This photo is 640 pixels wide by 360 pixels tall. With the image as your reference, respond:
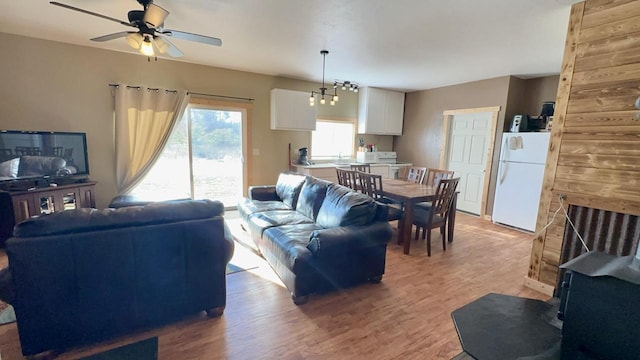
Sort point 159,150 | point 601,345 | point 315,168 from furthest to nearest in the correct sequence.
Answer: point 315,168 < point 159,150 < point 601,345

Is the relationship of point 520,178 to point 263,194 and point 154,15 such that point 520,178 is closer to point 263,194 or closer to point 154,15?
point 263,194

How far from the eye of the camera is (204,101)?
15.0 feet

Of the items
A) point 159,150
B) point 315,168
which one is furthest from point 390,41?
point 159,150

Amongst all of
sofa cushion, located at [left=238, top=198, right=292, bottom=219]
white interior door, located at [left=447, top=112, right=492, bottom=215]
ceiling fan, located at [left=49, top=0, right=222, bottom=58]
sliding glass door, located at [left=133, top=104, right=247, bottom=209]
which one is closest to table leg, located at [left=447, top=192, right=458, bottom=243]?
white interior door, located at [left=447, top=112, right=492, bottom=215]

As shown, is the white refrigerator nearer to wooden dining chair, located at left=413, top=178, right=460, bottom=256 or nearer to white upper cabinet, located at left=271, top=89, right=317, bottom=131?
wooden dining chair, located at left=413, top=178, right=460, bottom=256

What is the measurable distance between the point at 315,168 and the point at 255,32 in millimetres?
2695

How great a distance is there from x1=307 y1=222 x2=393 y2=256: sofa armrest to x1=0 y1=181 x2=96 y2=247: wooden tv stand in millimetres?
3354

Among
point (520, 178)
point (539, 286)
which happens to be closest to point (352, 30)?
point (539, 286)

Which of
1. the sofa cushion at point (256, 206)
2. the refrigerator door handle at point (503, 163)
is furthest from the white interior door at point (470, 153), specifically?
the sofa cushion at point (256, 206)

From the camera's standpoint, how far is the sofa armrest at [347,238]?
7.47 feet

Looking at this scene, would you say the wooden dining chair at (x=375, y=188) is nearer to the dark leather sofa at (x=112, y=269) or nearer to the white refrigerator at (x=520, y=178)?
the white refrigerator at (x=520, y=178)

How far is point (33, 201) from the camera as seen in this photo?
127 inches

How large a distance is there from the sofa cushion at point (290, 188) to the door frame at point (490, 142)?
343 cm

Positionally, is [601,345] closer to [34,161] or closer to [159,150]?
[159,150]
